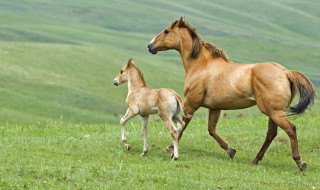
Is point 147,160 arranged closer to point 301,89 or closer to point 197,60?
point 197,60

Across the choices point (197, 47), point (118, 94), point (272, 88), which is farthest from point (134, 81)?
point (118, 94)

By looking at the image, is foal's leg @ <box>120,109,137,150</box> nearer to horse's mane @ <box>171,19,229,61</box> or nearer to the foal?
the foal

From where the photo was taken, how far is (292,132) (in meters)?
14.3

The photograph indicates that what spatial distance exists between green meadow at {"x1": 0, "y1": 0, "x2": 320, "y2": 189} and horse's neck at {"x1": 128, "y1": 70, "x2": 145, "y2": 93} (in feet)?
4.24

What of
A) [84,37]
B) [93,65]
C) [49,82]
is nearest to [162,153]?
A: [49,82]

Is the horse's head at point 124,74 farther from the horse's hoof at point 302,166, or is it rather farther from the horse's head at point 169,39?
the horse's hoof at point 302,166

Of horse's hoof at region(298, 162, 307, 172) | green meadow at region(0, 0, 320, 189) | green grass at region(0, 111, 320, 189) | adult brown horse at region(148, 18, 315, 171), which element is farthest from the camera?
adult brown horse at region(148, 18, 315, 171)

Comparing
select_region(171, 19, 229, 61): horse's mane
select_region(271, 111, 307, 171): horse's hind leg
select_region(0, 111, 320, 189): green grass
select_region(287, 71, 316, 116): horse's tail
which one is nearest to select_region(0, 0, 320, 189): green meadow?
select_region(0, 111, 320, 189): green grass

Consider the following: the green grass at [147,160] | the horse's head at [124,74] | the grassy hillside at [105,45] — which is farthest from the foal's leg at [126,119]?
the grassy hillside at [105,45]

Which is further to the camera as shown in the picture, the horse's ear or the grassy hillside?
the grassy hillside

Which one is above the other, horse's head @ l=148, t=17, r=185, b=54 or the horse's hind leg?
horse's head @ l=148, t=17, r=185, b=54

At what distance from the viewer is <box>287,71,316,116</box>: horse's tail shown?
1438 cm

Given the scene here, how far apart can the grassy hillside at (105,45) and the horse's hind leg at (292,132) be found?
46.0 m

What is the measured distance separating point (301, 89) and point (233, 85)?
140 centimetres
